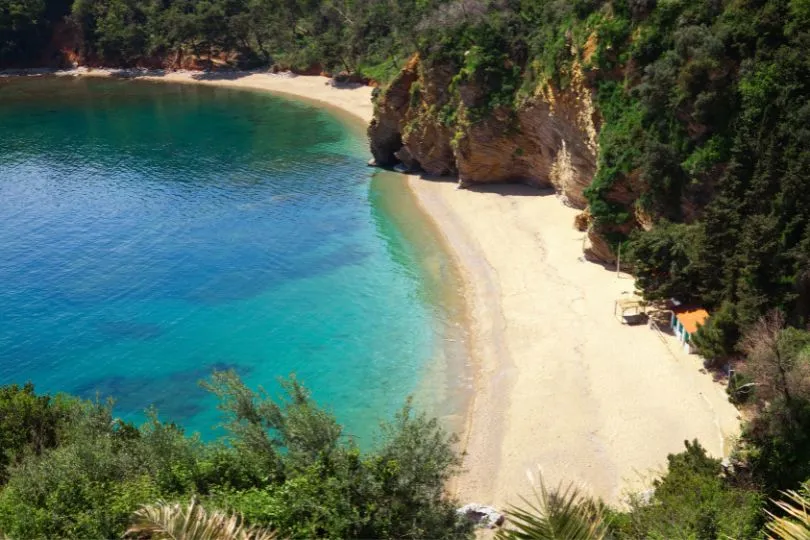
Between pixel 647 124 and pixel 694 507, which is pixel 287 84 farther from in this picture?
pixel 694 507

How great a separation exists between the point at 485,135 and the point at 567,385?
2560 cm

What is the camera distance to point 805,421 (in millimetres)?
22734

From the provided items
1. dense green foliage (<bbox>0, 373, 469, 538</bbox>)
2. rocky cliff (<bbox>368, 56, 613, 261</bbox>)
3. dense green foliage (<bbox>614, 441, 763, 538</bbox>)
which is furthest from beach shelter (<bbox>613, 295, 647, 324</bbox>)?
dense green foliage (<bbox>0, 373, 469, 538</bbox>)

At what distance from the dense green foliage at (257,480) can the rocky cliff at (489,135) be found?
2529 cm

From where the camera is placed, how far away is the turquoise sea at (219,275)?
3338cm


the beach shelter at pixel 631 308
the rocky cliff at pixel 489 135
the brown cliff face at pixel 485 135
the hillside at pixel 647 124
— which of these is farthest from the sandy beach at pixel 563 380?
the brown cliff face at pixel 485 135

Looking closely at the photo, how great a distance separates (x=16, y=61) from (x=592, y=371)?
373 feet

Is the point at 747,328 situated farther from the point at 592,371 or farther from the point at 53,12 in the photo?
the point at 53,12

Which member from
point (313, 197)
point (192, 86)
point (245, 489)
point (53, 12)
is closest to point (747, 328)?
point (245, 489)

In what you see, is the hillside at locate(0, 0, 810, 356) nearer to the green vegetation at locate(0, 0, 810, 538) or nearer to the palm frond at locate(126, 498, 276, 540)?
the green vegetation at locate(0, 0, 810, 538)

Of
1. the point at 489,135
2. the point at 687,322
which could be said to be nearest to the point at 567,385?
the point at 687,322

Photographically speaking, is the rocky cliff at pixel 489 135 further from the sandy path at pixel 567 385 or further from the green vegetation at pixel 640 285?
the sandy path at pixel 567 385

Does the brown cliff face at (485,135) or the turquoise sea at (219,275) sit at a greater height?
the brown cliff face at (485,135)

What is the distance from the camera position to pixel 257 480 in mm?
17391
